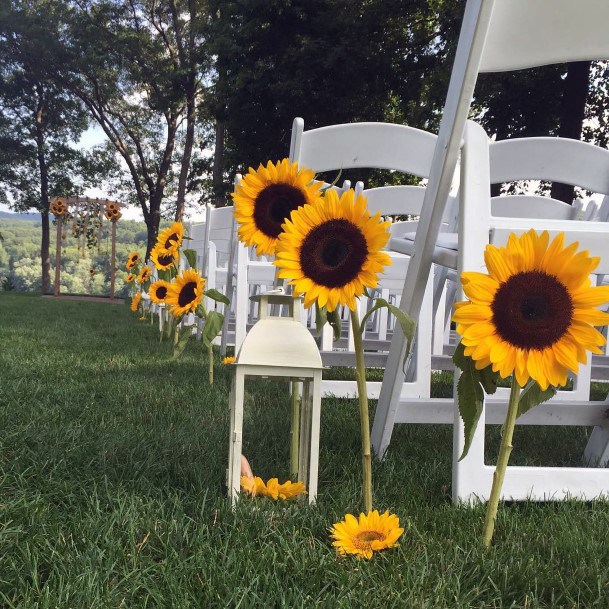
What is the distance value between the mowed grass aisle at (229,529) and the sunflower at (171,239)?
43.2 inches

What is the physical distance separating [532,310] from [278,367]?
1.63 feet

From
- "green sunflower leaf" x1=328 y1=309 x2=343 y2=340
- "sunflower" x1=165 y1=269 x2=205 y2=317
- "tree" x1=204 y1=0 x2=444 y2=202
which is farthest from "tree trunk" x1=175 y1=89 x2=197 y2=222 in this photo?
"green sunflower leaf" x1=328 y1=309 x2=343 y2=340

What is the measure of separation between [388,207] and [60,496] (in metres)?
1.97

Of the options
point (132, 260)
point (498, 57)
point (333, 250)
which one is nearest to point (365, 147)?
point (498, 57)

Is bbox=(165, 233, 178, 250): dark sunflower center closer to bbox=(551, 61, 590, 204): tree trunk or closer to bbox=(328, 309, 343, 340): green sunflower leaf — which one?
bbox=(328, 309, 343, 340): green sunflower leaf

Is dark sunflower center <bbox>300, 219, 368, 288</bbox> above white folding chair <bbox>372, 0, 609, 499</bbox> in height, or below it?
below

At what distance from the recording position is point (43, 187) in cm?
1964

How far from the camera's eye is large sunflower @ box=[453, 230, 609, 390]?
97 cm

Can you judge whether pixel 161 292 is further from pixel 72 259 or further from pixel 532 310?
pixel 72 259

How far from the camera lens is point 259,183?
4.05 ft

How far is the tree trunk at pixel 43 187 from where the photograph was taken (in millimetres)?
19562

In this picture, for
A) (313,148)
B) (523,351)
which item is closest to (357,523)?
(523,351)

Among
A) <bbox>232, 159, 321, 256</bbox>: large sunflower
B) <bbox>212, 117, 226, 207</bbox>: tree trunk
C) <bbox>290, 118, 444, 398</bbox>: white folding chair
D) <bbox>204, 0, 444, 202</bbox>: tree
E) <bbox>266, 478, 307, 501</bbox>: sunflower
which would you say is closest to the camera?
<bbox>232, 159, 321, 256</bbox>: large sunflower

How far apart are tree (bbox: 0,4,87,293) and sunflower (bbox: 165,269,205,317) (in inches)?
720
